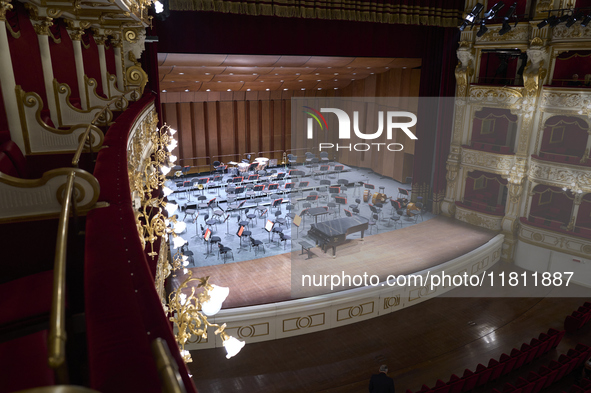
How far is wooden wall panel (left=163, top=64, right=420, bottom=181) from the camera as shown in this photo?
66.3 feet

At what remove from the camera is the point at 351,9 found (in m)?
11.8

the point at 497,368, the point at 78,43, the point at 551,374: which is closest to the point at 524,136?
the point at 551,374

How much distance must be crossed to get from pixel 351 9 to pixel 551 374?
33.3 feet

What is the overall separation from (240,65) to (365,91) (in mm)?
9900

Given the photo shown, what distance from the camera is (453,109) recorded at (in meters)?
15.4

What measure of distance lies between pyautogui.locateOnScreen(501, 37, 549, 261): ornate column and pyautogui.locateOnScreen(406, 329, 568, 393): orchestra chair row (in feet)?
16.4

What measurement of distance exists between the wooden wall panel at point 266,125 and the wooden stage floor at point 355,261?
712 centimetres

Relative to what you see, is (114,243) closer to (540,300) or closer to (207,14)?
(207,14)

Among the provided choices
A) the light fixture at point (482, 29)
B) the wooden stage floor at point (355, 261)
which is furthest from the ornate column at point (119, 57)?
the light fixture at point (482, 29)

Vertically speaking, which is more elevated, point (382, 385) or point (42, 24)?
point (42, 24)

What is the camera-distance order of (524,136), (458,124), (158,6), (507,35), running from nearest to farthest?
(158,6)
(507,35)
(524,136)
(458,124)

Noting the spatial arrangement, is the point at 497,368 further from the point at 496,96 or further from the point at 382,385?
the point at 496,96

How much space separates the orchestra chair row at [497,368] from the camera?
24.8ft

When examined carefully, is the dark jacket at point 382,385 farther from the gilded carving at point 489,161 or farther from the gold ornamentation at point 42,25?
the gilded carving at point 489,161
